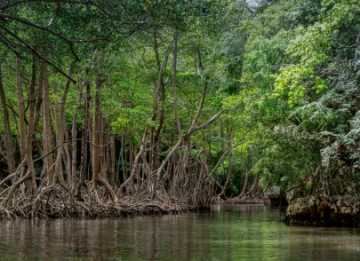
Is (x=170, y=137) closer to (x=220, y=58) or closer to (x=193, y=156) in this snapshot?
(x=193, y=156)

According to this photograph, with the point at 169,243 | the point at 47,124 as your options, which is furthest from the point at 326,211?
the point at 47,124

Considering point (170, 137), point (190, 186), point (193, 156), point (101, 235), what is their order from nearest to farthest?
point (101, 235) < point (190, 186) < point (193, 156) < point (170, 137)

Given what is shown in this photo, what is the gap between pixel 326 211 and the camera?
17203mm

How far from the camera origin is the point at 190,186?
27.8 m

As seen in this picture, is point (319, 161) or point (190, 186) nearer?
point (319, 161)

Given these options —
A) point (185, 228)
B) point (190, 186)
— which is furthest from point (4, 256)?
point (190, 186)

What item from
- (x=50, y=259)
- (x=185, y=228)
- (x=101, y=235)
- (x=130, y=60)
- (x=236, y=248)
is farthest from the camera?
(x=130, y=60)

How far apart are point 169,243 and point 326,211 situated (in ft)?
23.5

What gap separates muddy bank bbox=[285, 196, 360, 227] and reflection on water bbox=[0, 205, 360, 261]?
1.17m

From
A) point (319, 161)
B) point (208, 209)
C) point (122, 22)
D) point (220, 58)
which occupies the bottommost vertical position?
point (208, 209)

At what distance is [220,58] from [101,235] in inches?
492

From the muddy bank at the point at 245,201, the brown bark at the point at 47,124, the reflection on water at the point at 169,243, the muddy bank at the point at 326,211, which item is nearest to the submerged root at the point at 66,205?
the brown bark at the point at 47,124

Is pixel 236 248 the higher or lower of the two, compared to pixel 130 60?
lower

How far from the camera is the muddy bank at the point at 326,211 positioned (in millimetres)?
16531
